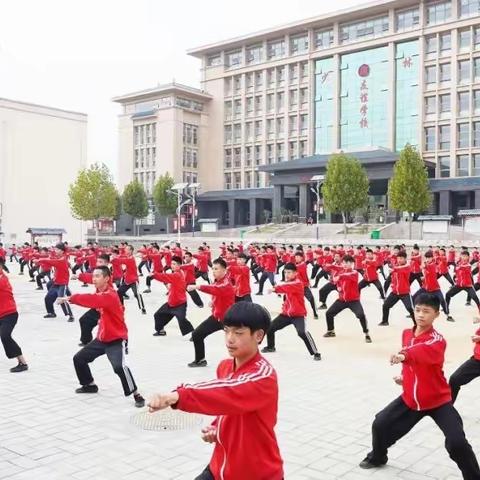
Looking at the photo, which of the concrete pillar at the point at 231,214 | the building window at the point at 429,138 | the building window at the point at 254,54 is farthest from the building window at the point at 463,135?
the concrete pillar at the point at 231,214

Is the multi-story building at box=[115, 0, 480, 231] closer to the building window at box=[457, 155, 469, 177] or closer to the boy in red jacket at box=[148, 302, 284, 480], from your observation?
the building window at box=[457, 155, 469, 177]

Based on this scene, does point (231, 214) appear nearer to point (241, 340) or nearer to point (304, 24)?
point (304, 24)

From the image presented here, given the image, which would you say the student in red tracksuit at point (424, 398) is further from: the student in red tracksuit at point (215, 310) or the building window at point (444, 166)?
the building window at point (444, 166)

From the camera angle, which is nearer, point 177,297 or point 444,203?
point 177,297

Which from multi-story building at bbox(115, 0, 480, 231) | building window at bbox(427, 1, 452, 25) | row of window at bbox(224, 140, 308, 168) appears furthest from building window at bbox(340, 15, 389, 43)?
row of window at bbox(224, 140, 308, 168)

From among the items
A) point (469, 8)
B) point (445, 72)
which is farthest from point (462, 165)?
point (469, 8)

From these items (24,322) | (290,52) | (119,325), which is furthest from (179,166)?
(119,325)

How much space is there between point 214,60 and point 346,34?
18.9 metres

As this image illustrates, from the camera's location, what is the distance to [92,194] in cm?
5828

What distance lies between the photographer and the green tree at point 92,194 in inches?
2280

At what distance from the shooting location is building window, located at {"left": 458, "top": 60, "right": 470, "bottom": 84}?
5378 cm

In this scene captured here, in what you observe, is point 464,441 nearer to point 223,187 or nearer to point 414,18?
point 414,18

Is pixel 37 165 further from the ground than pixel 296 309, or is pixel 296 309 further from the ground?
pixel 37 165

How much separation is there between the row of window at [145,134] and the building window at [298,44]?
19.6 metres
